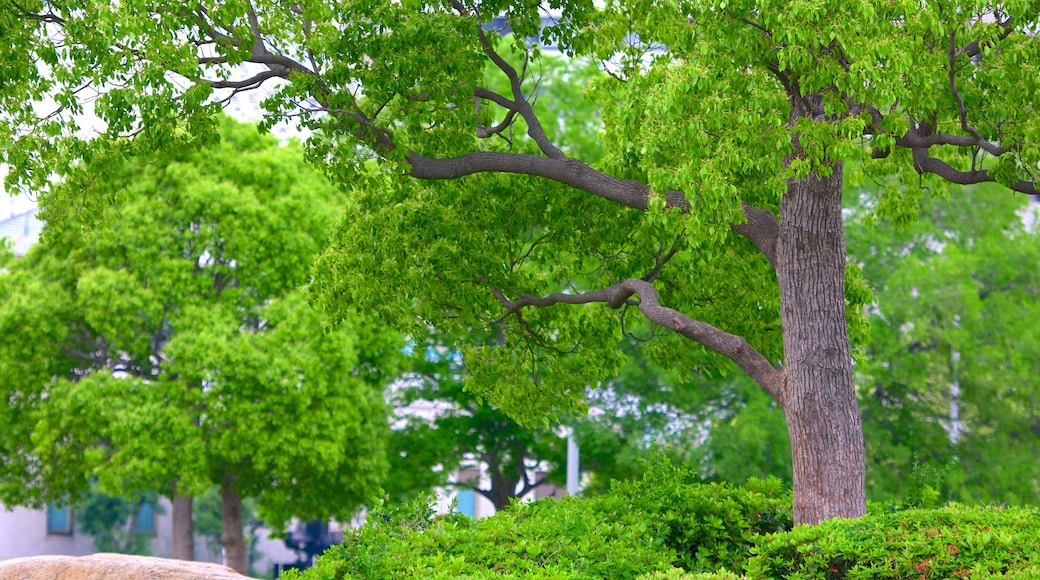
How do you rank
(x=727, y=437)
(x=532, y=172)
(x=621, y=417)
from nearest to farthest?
1. (x=532, y=172)
2. (x=727, y=437)
3. (x=621, y=417)

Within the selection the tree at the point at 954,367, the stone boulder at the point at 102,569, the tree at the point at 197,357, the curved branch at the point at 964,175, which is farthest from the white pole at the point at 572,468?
the stone boulder at the point at 102,569

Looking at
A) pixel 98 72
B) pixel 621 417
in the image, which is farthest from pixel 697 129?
pixel 621 417

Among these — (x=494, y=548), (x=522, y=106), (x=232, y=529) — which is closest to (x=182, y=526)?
(x=232, y=529)

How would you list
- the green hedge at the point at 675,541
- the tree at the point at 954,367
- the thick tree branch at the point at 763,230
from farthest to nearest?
the tree at the point at 954,367
the thick tree branch at the point at 763,230
the green hedge at the point at 675,541

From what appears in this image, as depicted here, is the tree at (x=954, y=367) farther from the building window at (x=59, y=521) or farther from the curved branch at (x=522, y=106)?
the building window at (x=59, y=521)

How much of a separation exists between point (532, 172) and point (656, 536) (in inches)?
135

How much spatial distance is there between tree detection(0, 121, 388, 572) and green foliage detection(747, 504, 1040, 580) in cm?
1491

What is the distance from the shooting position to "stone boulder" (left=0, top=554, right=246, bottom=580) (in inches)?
328

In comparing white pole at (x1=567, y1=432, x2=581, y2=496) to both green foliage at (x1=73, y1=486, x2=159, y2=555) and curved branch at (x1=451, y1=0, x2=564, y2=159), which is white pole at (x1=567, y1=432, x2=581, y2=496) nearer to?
curved branch at (x1=451, y1=0, x2=564, y2=159)

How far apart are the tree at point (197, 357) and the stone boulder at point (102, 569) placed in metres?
12.6

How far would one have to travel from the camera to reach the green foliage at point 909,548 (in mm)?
7016

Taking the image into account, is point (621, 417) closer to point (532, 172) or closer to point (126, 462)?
point (126, 462)

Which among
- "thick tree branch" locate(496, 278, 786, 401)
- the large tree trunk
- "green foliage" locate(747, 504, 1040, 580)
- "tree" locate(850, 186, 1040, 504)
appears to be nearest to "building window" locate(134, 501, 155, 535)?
"tree" locate(850, 186, 1040, 504)

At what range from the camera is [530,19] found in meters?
11.4
